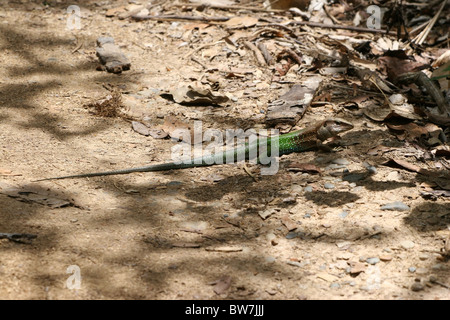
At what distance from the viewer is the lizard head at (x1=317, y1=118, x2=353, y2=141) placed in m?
4.15

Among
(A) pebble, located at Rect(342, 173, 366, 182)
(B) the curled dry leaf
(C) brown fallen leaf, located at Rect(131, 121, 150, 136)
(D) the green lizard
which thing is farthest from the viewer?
Result: (B) the curled dry leaf

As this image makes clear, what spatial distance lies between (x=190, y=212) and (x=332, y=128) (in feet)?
4.73

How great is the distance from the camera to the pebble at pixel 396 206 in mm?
3268

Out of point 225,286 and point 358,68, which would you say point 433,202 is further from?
point 358,68

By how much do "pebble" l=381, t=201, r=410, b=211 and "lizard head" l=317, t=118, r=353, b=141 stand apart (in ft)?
3.18

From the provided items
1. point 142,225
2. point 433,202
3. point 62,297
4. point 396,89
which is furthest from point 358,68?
point 62,297

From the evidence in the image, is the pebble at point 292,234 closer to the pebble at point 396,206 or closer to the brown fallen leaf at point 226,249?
the brown fallen leaf at point 226,249

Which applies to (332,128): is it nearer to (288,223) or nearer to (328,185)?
(328,185)

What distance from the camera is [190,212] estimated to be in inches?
132

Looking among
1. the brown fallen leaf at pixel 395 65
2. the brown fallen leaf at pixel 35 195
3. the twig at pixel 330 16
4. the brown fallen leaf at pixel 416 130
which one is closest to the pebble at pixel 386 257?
the brown fallen leaf at pixel 416 130

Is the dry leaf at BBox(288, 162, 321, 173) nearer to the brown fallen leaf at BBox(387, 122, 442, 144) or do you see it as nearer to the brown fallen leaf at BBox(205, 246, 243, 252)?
the brown fallen leaf at BBox(387, 122, 442, 144)

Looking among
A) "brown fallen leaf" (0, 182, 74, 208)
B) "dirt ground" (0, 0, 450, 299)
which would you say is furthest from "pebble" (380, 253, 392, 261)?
"brown fallen leaf" (0, 182, 74, 208)

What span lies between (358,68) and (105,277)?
357 cm

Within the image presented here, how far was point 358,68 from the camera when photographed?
5.26 m
